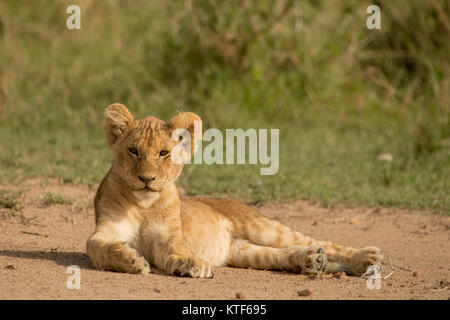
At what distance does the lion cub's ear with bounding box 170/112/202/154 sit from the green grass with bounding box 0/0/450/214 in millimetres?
2694

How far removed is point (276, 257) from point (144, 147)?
1294 millimetres

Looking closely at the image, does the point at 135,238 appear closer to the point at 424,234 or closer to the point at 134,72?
the point at 424,234

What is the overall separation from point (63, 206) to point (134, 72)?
15.6ft

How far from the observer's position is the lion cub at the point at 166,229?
455cm

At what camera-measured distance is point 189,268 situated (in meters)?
4.46

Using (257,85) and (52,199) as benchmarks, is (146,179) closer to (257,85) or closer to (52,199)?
(52,199)

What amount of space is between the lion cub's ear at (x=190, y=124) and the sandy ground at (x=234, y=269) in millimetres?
922

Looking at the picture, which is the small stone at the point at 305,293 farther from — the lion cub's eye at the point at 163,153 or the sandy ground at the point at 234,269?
the lion cub's eye at the point at 163,153

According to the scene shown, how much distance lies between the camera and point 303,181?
7832 mm

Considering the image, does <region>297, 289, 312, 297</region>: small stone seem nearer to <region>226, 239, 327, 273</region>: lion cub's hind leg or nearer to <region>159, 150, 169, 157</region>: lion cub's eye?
<region>226, 239, 327, 273</region>: lion cub's hind leg

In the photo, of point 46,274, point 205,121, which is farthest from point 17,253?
point 205,121
